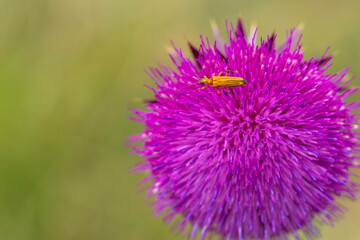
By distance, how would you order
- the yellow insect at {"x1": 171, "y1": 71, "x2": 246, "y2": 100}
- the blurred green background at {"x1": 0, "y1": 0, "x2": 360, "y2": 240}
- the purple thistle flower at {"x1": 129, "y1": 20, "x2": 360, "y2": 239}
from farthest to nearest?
the blurred green background at {"x1": 0, "y1": 0, "x2": 360, "y2": 240}
the purple thistle flower at {"x1": 129, "y1": 20, "x2": 360, "y2": 239}
the yellow insect at {"x1": 171, "y1": 71, "x2": 246, "y2": 100}

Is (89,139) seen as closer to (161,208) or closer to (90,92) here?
(90,92)

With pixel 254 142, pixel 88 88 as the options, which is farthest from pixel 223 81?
pixel 88 88

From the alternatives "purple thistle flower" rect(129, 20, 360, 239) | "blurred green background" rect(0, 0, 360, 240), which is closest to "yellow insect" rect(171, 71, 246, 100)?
"purple thistle flower" rect(129, 20, 360, 239)

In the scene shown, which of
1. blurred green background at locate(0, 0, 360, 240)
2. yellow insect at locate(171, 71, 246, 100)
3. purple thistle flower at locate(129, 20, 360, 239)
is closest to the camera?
yellow insect at locate(171, 71, 246, 100)

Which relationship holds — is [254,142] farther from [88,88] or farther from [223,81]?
[88,88]

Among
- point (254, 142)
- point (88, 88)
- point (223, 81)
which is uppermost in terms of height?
point (88, 88)

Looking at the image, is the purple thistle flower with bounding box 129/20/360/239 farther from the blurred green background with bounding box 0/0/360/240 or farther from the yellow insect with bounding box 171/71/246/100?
the blurred green background with bounding box 0/0/360/240

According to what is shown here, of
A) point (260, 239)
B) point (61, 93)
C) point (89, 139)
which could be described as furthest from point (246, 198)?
point (61, 93)
